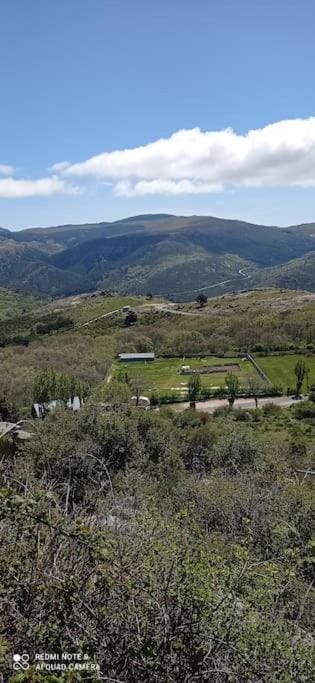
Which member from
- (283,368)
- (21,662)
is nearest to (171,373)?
(283,368)

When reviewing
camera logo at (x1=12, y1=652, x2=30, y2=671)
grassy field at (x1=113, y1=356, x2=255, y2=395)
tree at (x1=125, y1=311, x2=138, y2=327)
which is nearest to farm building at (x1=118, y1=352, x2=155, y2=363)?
grassy field at (x1=113, y1=356, x2=255, y2=395)

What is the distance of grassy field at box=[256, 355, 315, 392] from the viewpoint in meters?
75.9

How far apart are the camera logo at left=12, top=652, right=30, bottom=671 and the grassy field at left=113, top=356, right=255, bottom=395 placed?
69.1 m

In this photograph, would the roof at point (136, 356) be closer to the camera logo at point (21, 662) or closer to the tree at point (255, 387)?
the tree at point (255, 387)

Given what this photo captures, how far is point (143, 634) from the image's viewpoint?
434cm

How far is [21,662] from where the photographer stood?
152 inches

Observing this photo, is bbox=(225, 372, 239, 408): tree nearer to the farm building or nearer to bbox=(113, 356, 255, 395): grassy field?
bbox=(113, 356, 255, 395): grassy field

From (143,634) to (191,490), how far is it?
49.7ft

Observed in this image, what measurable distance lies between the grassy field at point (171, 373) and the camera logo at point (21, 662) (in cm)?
6908

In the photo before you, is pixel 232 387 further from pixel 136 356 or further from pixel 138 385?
pixel 136 356

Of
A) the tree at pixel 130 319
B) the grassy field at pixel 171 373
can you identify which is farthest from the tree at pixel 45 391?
the tree at pixel 130 319

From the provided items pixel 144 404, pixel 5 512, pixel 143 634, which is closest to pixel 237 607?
pixel 143 634

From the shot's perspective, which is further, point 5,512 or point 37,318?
point 37,318

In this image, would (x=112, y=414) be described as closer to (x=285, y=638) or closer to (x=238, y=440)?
(x=238, y=440)
